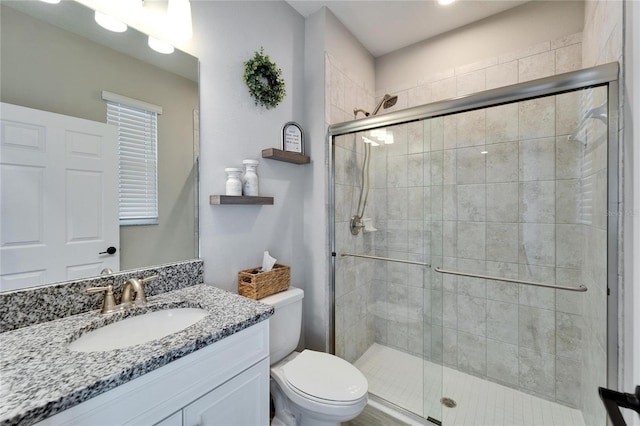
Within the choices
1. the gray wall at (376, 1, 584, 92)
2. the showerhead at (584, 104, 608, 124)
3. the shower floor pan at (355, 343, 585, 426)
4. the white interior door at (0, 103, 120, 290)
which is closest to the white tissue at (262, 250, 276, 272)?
the white interior door at (0, 103, 120, 290)

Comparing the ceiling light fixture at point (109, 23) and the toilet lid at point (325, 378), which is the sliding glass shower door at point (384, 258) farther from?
the ceiling light fixture at point (109, 23)

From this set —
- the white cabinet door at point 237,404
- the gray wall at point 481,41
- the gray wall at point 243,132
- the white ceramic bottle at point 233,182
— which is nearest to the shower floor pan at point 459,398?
the gray wall at point 243,132

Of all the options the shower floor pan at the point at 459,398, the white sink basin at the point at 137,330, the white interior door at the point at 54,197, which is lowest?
the shower floor pan at the point at 459,398

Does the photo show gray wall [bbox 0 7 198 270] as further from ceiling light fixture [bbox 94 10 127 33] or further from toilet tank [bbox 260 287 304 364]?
toilet tank [bbox 260 287 304 364]

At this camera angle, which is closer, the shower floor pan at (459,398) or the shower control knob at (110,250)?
the shower control knob at (110,250)

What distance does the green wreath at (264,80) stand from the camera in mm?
1582

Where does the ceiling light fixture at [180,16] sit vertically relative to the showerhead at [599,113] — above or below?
above

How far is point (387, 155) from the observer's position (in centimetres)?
198

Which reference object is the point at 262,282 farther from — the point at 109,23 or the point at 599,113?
the point at 599,113

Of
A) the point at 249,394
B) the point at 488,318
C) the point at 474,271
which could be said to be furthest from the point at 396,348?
the point at 249,394

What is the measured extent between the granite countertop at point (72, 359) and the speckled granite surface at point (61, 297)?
0.11 feet

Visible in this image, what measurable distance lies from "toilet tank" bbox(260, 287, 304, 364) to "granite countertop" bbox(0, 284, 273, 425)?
0.39 m

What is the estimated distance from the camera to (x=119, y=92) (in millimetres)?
1128

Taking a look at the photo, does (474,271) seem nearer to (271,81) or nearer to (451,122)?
(451,122)
